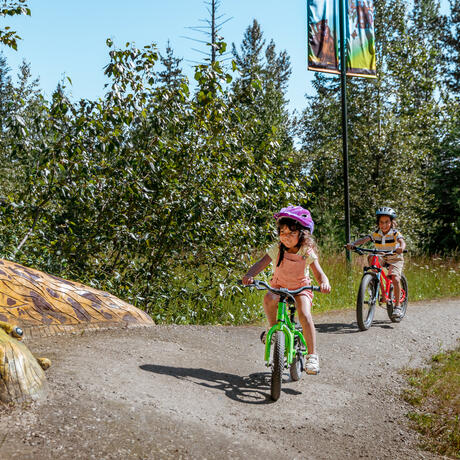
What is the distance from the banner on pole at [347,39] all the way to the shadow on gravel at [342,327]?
5743mm

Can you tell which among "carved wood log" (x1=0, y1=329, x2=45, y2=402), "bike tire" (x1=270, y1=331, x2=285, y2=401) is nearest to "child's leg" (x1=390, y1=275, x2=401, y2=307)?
"bike tire" (x1=270, y1=331, x2=285, y2=401)

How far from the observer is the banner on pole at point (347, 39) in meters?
11.3

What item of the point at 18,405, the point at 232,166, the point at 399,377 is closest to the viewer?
the point at 18,405

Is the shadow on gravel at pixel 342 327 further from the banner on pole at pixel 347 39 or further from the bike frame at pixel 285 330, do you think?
the banner on pole at pixel 347 39

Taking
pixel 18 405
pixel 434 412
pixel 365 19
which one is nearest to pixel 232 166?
pixel 434 412

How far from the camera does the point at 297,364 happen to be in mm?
4930

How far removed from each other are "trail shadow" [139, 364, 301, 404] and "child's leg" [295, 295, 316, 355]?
0.47m

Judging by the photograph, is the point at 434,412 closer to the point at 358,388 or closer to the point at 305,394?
the point at 358,388

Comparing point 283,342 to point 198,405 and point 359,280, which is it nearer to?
point 198,405

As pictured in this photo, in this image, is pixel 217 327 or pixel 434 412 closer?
pixel 434 412

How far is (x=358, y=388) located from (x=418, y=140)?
16.5 metres

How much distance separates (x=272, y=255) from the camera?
486 cm

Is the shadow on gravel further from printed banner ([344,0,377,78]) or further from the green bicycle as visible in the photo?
printed banner ([344,0,377,78])

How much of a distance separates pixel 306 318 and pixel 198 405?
125 centimetres
